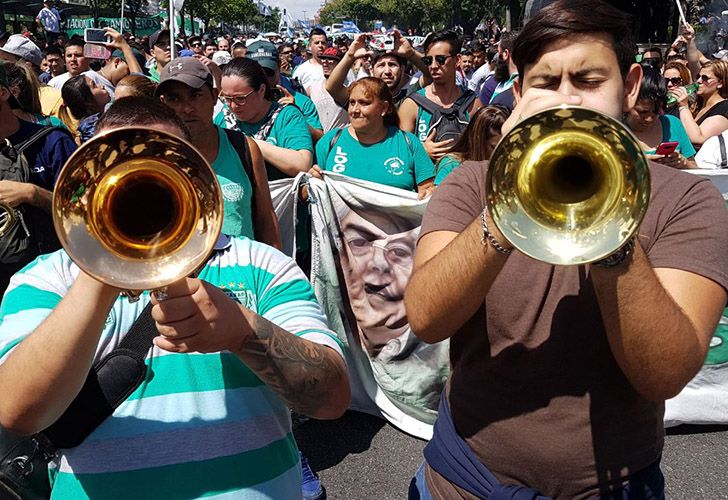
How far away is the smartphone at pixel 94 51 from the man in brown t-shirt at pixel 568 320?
6560 millimetres

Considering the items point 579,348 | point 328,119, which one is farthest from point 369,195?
point 328,119

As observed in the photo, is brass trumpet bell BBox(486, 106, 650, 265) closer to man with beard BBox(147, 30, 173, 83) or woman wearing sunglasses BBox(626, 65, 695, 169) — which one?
woman wearing sunglasses BBox(626, 65, 695, 169)

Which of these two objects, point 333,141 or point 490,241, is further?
point 333,141

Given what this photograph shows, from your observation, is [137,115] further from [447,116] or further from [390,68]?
[390,68]

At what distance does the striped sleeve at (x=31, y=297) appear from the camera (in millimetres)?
1400

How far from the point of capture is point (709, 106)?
6.00m

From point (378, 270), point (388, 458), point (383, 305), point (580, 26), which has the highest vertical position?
point (580, 26)

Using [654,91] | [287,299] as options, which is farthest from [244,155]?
[654,91]

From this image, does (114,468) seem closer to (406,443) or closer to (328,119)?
(406,443)

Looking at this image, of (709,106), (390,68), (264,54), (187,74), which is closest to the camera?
(187,74)

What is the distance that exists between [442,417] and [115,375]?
2.62 feet

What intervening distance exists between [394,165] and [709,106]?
3.45 metres

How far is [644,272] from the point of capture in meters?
1.24

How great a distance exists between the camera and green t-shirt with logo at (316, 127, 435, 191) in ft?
14.0
